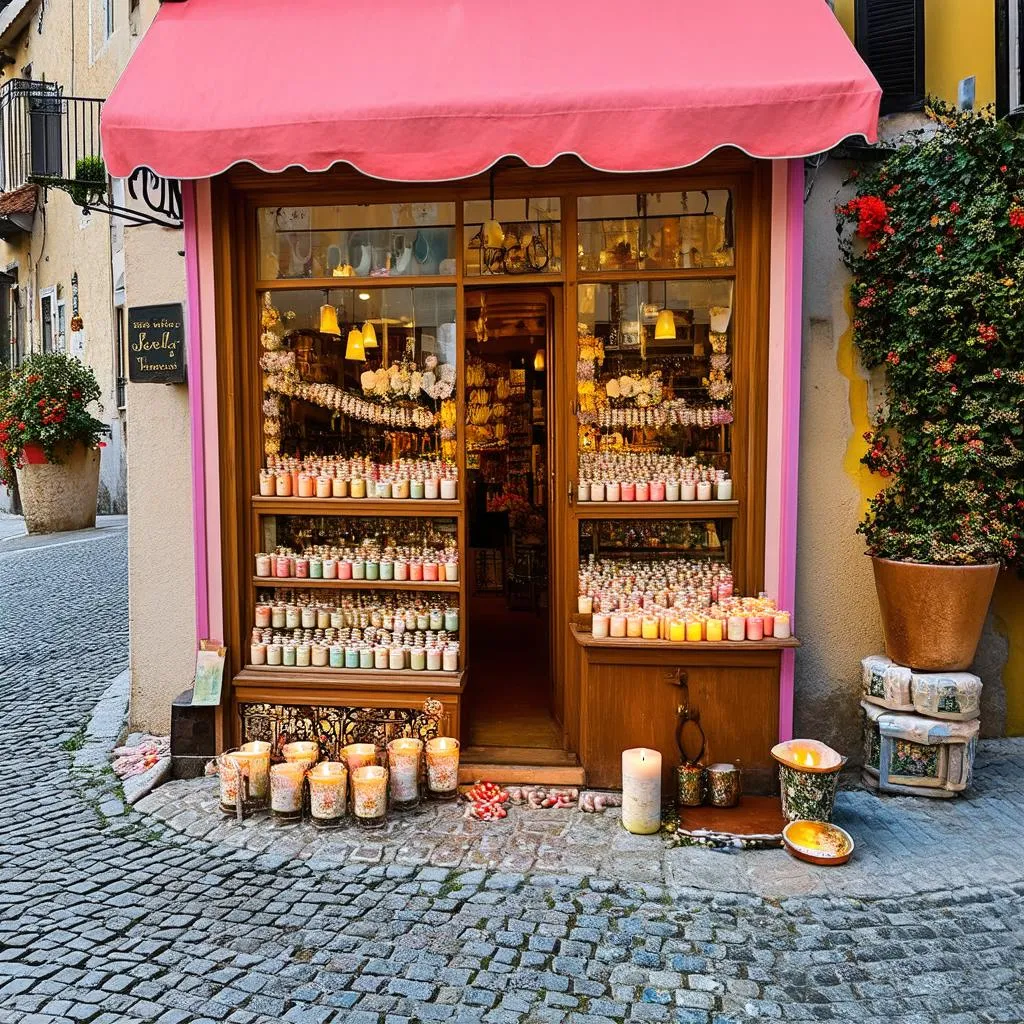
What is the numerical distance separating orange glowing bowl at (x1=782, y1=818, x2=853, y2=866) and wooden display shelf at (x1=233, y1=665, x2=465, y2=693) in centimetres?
193

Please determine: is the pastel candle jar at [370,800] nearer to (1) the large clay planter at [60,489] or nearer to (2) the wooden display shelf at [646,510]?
(2) the wooden display shelf at [646,510]

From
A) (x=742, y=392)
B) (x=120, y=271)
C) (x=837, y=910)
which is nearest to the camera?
(x=837, y=910)

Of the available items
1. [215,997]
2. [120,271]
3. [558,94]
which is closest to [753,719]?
[215,997]

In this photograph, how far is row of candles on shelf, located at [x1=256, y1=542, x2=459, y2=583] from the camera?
17.1ft

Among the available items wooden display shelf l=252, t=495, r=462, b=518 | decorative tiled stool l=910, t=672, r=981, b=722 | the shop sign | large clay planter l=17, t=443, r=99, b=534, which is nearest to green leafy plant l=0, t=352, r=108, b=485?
large clay planter l=17, t=443, r=99, b=534

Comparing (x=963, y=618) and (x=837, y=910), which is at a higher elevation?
(x=963, y=618)

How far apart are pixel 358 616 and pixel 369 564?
0.35 metres

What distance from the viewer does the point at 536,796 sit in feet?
15.1

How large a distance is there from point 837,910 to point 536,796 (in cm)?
166

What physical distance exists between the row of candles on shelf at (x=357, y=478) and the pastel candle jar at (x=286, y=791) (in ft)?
5.59

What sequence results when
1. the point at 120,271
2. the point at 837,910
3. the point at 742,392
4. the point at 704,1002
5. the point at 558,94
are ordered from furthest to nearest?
the point at 120,271
the point at 742,392
the point at 558,94
the point at 837,910
the point at 704,1002

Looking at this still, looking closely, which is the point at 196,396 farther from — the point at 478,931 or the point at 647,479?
the point at 478,931

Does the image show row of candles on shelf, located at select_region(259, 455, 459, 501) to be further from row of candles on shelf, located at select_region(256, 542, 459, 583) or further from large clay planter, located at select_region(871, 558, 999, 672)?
large clay planter, located at select_region(871, 558, 999, 672)

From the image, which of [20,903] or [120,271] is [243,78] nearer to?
[20,903]
